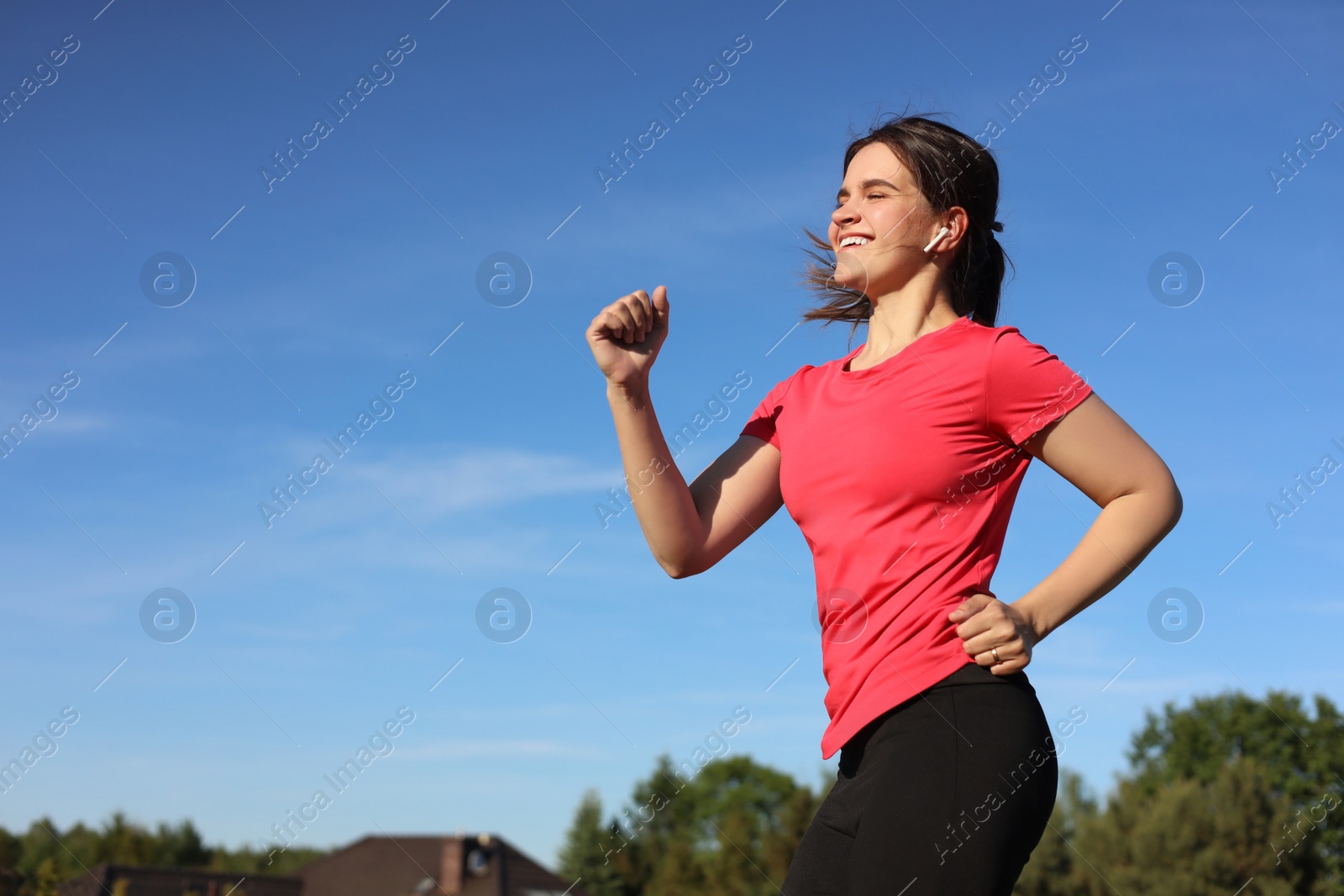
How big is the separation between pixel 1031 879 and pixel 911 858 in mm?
40670

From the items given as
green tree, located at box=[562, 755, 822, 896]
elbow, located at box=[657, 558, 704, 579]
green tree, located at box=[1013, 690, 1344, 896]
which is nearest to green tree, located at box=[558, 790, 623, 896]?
green tree, located at box=[562, 755, 822, 896]

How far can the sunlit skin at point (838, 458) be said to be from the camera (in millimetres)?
2451

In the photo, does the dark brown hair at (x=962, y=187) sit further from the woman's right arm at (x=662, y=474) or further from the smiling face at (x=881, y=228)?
the woman's right arm at (x=662, y=474)

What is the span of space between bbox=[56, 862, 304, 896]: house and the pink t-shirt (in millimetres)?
47925

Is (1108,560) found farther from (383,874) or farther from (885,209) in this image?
(383,874)

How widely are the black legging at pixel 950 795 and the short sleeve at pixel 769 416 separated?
970 millimetres

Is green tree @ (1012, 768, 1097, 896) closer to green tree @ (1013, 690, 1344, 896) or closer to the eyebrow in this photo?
green tree @ (1013, 690, 1344, 896)

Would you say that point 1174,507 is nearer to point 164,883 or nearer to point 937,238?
Answer: point 937,238

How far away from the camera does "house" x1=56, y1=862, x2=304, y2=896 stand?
45438mm

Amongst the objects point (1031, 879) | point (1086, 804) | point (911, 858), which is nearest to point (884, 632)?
point (911, 858)

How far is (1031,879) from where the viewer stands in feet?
126

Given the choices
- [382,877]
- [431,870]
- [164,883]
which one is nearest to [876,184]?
[431,870]

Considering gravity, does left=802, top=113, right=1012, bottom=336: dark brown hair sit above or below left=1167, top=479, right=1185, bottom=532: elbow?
above

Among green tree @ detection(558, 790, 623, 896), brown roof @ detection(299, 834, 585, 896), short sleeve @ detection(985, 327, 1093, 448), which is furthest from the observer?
green tree @ detection(558, 790, 623, 896)
